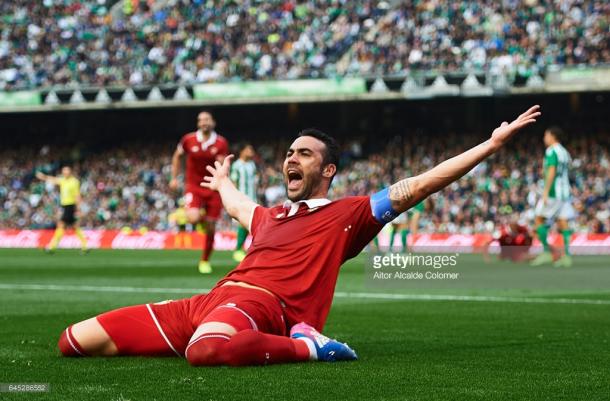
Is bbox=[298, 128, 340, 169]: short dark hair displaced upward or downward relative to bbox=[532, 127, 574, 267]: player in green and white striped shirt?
upward

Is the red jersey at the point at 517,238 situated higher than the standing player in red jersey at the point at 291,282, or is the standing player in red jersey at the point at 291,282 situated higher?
the standing player in red jersey at the point at 291,282

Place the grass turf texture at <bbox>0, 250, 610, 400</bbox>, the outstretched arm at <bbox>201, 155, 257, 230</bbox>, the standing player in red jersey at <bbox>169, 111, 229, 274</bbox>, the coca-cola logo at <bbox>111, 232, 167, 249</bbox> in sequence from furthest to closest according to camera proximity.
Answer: the coca-cola logo at <bbox>111, 232, 167, 249</bbox> → the standing player in red jersey at <bbox>169, 111, 229, 274</bbox> → the outstretched arm at <bbox>201, 155, 257, 230</bbox> → the grass turf texture at <bbox>0, 250, 610, 400</bbox>

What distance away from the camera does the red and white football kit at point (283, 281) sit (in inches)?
248

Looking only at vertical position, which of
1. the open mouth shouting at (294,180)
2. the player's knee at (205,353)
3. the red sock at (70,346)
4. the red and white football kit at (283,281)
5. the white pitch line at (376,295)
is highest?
the open mouth shouting at (294,180)

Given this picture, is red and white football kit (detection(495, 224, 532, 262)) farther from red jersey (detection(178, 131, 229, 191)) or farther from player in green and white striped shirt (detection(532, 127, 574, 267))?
red jersey (detection(178, 131, 229, 191))

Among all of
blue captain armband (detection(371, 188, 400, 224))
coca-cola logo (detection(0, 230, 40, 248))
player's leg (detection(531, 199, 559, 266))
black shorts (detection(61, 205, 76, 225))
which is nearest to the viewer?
blue captain armband (detection(371, 188, 400, 224))

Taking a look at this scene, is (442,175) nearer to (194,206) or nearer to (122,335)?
(122,335)

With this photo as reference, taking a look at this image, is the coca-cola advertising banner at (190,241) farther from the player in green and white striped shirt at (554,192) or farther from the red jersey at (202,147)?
the red jersey at (202,147)

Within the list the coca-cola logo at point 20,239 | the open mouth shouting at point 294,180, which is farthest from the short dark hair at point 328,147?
the coca-cola logo at point 20,239

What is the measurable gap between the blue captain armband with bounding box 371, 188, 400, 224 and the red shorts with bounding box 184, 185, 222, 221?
11179 mm

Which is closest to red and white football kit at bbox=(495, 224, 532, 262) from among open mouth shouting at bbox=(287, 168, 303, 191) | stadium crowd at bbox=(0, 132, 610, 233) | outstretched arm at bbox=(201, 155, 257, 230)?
stadium crowd at bbox=(0, 132, 610, 233)

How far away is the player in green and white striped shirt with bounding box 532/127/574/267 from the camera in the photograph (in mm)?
18391

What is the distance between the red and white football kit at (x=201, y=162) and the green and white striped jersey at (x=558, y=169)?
5.36 meters

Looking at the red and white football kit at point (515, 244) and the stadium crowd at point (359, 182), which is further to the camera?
the stadium crowd at point (359, 182)
